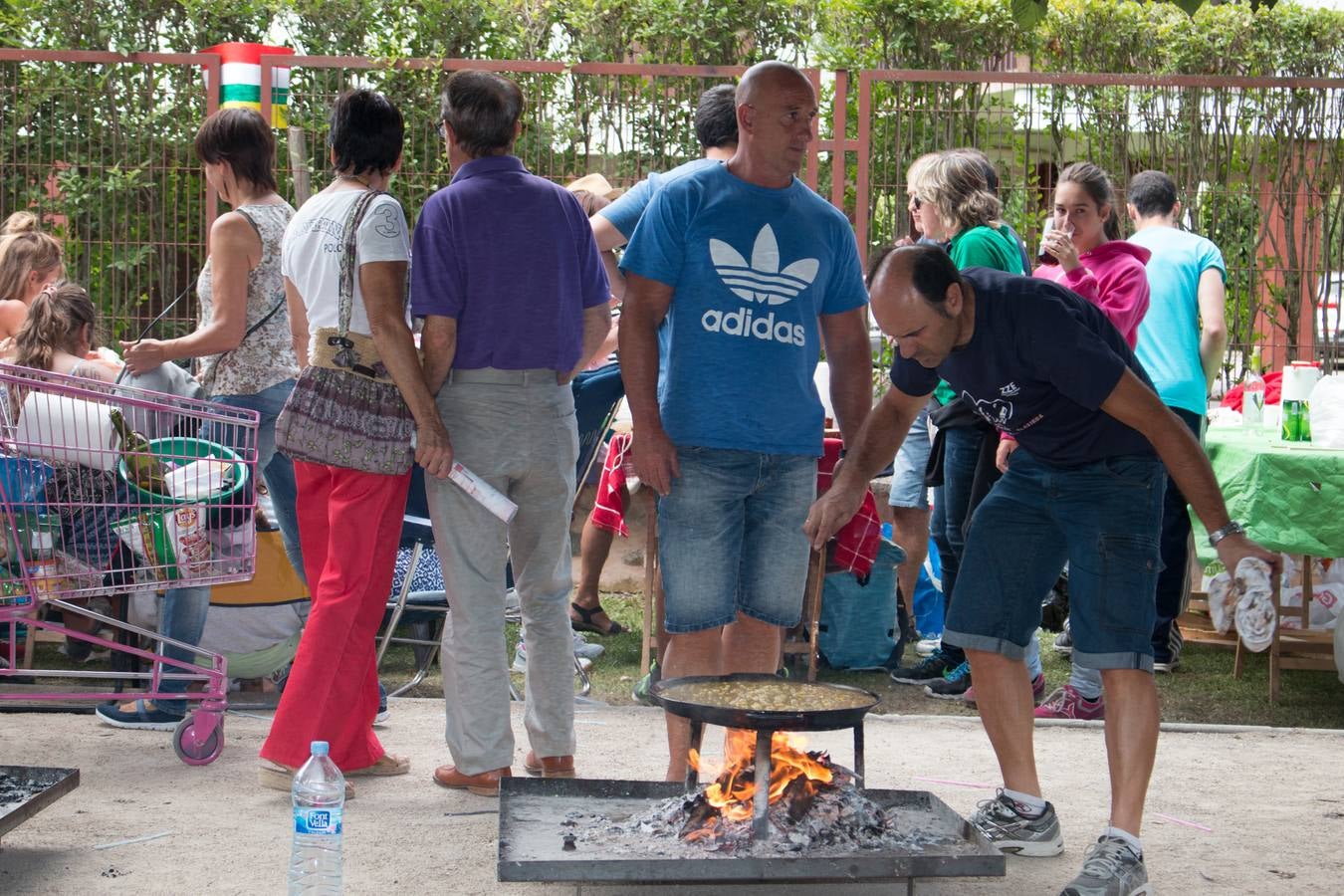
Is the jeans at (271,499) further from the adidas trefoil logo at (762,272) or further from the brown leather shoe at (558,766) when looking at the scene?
the adidas trefoil logo at (762,272)

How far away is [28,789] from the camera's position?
13.6ft

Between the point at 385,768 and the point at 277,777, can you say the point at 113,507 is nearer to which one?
the point at 277,777

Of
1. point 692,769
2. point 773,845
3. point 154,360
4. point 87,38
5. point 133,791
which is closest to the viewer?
point 773,845

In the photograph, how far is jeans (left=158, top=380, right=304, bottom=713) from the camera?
5.43 metres

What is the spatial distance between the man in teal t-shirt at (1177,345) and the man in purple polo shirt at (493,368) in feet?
10.4

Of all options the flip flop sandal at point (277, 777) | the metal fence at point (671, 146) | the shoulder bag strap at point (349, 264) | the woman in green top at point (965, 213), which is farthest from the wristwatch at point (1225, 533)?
the metal fence at point (671, 146)

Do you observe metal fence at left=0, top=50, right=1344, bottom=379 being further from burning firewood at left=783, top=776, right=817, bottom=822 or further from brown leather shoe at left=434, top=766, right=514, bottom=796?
burning firewood at left=783, top=776, right=817, bottom=822

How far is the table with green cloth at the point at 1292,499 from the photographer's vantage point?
6293 mm

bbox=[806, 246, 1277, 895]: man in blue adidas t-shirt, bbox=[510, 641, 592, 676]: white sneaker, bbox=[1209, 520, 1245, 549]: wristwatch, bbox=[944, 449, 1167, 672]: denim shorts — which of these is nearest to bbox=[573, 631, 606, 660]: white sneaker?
bbox=[510, 641, 592, 676]: white sneaker

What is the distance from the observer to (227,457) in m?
5.08

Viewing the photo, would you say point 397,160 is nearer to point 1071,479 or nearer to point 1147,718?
point 1071,479

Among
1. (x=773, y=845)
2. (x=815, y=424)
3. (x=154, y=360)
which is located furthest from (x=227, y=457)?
(x=773, y=845)

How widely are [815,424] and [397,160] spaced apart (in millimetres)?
1622

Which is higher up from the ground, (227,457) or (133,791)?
(227,457)
